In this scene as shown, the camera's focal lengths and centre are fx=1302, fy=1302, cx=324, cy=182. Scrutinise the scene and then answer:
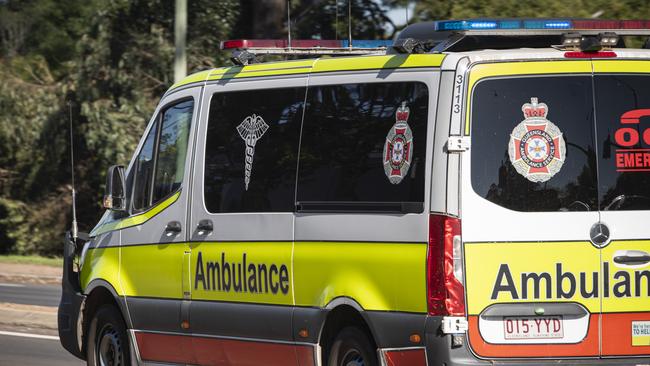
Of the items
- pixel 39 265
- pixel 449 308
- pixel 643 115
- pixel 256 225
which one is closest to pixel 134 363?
pixel 256 225

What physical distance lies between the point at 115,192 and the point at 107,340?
1121 mm

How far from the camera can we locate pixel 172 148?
8.92m

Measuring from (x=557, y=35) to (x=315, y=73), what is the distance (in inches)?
56.5

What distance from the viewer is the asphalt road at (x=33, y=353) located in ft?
35.1

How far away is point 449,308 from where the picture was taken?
6477mm

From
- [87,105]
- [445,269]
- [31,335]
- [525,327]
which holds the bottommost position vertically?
[31,335]

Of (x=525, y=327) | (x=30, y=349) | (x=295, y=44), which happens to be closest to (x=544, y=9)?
(x=30, y=349)

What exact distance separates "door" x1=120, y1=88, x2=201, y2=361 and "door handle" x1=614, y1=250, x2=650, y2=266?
306cm

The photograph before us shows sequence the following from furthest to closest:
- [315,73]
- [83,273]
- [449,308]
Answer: [83,273] < [315,73] < [449,308]

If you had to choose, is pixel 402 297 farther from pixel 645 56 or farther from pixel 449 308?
pixel 645 56

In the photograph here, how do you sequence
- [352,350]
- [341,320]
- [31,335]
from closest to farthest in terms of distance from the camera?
[352,350]
[341,320]
[31,335]

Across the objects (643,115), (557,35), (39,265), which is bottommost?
(39,265)

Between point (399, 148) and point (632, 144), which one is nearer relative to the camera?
point (632, 144)

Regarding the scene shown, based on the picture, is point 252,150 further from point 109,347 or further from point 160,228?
point 109,347
